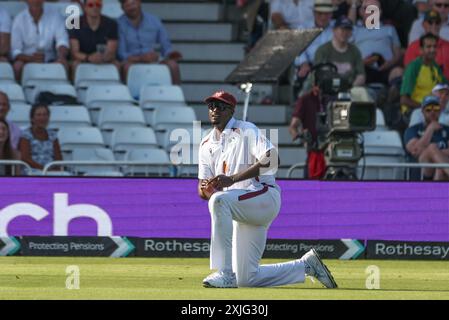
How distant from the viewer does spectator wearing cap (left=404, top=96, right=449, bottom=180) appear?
2256 cm

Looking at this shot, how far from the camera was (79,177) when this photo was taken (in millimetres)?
19688

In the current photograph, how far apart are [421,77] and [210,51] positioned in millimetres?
3555

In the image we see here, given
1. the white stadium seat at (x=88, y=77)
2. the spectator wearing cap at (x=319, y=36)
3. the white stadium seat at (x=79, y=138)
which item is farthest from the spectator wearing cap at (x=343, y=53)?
the white stadium seat at (x=79, y=138)

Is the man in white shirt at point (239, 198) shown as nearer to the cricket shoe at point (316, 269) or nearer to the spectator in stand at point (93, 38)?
the cricket shoe at point (316, 269)

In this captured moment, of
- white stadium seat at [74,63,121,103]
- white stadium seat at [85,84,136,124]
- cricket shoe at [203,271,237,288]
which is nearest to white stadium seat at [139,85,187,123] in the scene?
white stadium seat at [85,84,136,124]

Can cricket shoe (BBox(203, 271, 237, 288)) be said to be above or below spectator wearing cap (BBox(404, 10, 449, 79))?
below

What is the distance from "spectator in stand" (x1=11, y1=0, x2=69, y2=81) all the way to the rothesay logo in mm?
4511

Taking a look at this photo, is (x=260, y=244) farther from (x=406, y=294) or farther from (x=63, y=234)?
(x=63, y=234)

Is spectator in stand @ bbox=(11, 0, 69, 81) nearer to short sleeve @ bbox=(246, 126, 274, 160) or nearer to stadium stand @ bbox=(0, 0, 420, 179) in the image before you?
stadium stand @ bbox=(0, 0, 420, 179)

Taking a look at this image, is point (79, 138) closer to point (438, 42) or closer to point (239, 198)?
point (438, 42)

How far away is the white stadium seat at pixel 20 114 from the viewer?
22750 mm

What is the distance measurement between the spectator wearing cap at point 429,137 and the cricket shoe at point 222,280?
8.63m
